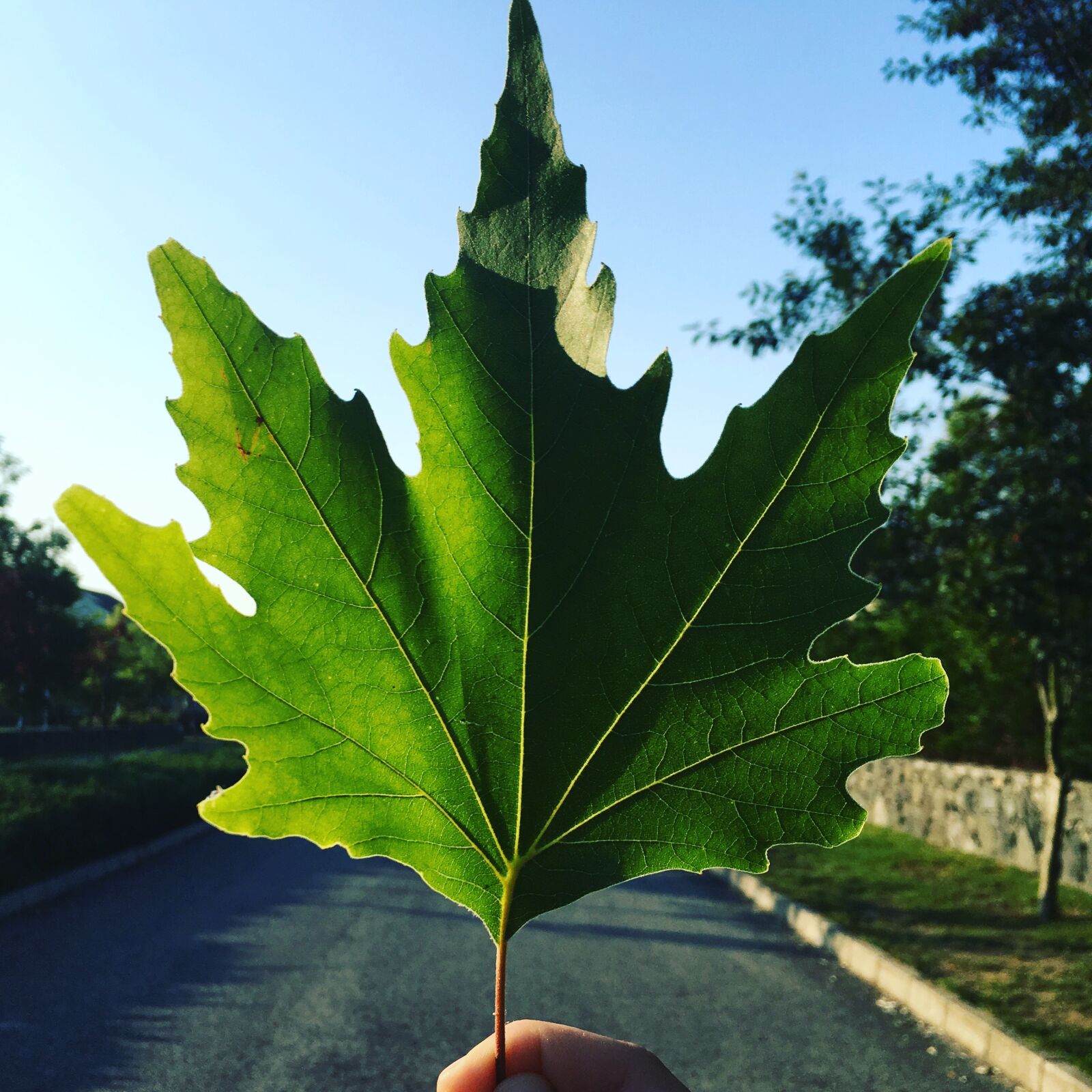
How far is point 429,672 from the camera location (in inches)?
33.9

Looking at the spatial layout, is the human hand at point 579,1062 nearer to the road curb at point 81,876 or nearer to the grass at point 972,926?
the grass at point 972,926

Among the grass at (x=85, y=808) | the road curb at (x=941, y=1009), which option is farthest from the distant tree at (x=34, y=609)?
the road curb at (x=941, y=1009)

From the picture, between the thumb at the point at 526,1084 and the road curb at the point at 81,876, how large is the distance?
31.3 ft

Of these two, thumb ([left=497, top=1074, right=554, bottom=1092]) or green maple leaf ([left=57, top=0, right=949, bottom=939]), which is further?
thumb ([left=497, top=1074, right=554, bottom=1092])

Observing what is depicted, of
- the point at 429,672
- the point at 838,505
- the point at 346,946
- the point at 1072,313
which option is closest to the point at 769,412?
the point at 838,505

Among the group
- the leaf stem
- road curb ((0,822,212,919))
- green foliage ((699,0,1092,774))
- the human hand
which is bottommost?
road curb ((0,822,212,919))

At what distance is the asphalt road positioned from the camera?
5562 millimetres

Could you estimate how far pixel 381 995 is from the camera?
673 cm

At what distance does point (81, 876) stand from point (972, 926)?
8.90 m

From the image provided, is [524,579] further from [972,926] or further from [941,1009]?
[972,926]

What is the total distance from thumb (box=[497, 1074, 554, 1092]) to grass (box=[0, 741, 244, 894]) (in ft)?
32.4

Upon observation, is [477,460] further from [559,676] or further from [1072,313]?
[1072,313]

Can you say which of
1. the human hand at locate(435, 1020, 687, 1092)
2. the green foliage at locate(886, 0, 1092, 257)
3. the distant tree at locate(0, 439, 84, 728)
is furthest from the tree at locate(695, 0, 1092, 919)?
the distant tree at locate(0, 439, 84, 728)

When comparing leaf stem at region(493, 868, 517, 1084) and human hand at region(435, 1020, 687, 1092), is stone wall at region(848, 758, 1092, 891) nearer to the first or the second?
human hand at region(435, 1020, 687, 1092)
